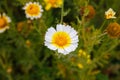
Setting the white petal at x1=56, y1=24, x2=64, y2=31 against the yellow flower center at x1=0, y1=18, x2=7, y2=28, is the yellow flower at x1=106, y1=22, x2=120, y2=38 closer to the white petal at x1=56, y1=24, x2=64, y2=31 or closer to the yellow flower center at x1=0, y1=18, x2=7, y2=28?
the white petal at x1=56, y1=24, x2=64, y2=31

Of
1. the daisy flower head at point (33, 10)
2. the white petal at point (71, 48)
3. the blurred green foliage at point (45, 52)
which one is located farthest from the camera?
the blurred green foliage at point (45, 52)

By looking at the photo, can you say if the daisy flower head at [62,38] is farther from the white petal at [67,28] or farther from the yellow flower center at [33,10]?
the yellow flower center at [33,10]

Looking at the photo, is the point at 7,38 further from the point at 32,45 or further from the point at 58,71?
the point at 58,71

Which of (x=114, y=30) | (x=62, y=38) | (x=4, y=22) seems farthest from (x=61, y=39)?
(x=4, y=22)

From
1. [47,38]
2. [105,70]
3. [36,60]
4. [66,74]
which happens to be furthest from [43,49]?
[47,38]

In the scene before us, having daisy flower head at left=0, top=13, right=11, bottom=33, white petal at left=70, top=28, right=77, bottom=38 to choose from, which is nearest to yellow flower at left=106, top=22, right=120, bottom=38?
white petal at left=70, top=28, right=77, bottom=38

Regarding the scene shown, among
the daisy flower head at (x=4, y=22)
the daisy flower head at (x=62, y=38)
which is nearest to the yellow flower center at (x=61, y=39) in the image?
the daisy flower head at (x=62, y=38)

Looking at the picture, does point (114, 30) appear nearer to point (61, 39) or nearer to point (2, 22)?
point (61, 39)

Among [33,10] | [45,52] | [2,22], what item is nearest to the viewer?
[33,10]
